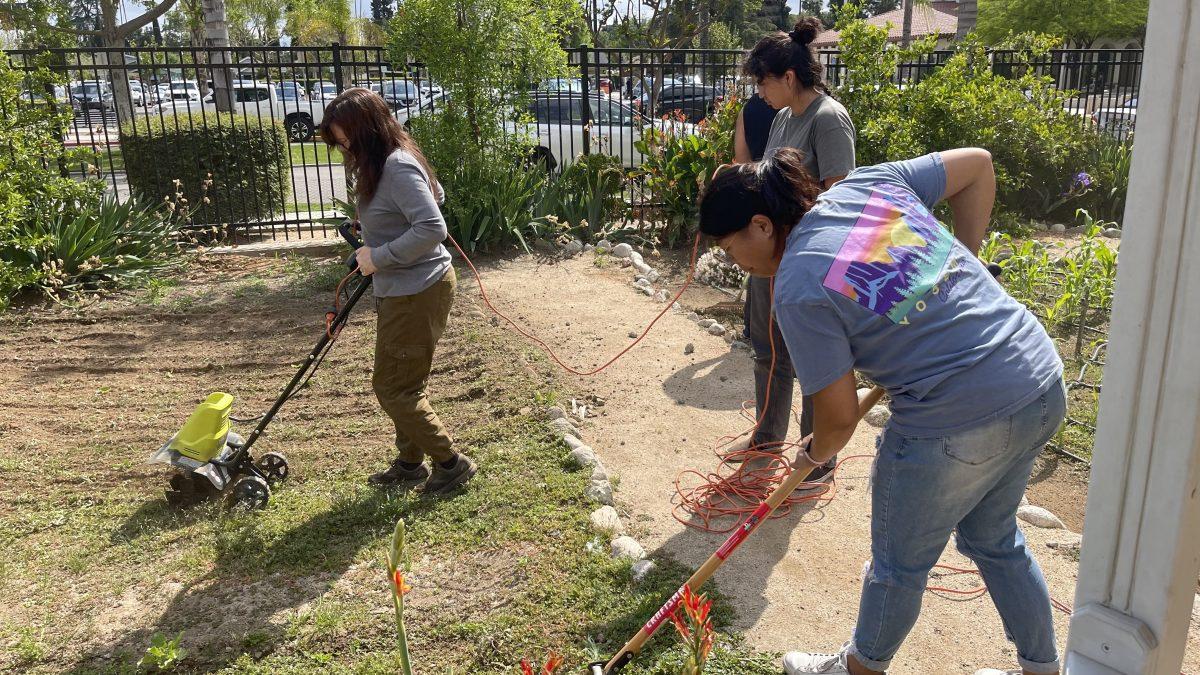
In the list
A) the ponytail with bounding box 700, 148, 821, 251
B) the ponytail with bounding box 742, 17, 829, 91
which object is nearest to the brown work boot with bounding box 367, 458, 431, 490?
Result: the ponytail with bounding box 742, 17, 829, 91

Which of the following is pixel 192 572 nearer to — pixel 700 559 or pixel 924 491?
pixel 700 559

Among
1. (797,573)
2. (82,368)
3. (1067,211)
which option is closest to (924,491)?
(797,573)

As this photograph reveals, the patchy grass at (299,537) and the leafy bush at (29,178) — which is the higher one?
the leafy bush at (29,178)

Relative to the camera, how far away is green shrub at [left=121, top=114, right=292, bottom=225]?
30.5 feet

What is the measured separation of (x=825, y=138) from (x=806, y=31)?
475 millimetres

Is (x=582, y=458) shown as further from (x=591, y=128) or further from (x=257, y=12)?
(x=257, y=12)

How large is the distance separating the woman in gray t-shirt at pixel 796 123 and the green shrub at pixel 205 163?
6.87 meters

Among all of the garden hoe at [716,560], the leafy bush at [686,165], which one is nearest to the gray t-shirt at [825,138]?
Result: the garden hoe at [716,560]

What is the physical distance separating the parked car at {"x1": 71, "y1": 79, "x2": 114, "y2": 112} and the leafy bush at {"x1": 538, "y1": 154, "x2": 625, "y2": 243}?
177 inches

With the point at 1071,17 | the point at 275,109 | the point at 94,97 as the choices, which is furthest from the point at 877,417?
the point at 94,97

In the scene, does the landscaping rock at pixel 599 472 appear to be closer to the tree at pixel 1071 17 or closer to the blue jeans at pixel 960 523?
the blue jeans at pixel 960 523

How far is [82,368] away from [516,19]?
4653 millimetres

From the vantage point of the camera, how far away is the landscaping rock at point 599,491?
413 centimetres

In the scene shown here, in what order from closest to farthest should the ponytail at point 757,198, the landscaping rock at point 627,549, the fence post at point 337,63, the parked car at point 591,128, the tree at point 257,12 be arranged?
the ponytail at point 757,198 < the landscaping rock at point 627,549 < the fence post at point 337,63 < the parked car at point 591,128 < the tree at point 257,12
